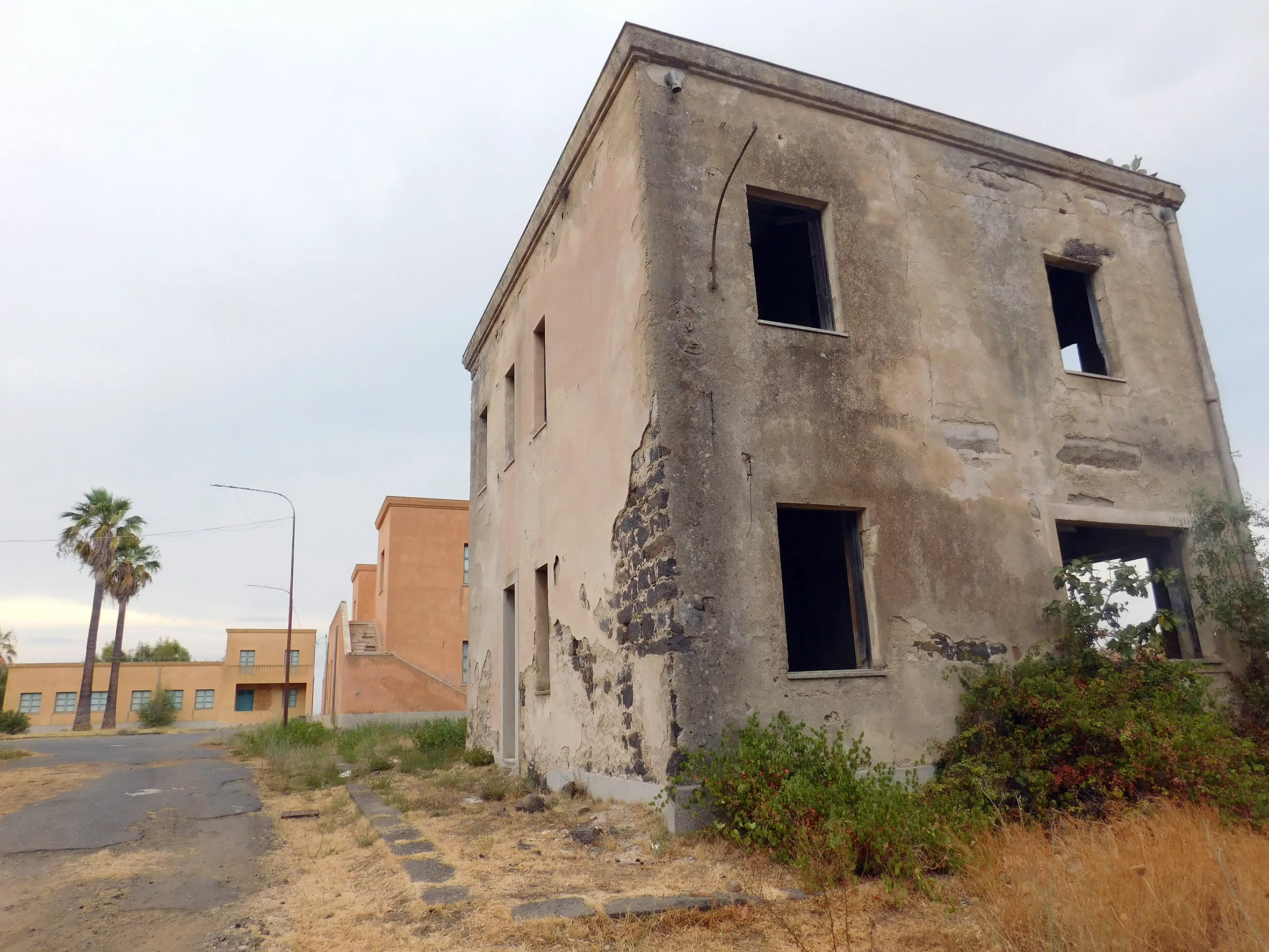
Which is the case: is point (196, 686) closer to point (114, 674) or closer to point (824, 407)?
point (114, 674)

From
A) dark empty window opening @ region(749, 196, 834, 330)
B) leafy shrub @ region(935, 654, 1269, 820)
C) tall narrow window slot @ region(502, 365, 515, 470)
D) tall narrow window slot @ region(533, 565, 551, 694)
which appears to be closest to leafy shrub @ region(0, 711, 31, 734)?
tall narrow window slot @ region(502, 365, 515, 470)

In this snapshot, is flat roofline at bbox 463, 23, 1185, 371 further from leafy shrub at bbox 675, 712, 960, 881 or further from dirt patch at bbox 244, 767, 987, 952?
dirt patch at bbox 244, 767, 987, 952

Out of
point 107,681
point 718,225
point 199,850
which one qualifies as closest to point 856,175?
point 718,225

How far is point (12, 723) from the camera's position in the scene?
32.6 metres

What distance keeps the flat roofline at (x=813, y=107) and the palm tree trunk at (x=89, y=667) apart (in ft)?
93.4

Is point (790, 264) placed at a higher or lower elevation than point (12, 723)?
higher

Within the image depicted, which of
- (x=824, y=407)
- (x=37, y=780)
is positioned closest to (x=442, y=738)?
(x=37, y=780)

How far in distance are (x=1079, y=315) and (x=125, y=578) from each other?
33.9 meters

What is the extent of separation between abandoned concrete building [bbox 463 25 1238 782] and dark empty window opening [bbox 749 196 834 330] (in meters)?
0.06

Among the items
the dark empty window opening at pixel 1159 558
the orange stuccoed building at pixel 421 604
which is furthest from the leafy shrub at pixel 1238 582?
the orange stuccoed building at pixel 421 604

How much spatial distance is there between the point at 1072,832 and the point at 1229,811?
108cm

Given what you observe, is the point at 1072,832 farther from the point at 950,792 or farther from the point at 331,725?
the point at 331,725

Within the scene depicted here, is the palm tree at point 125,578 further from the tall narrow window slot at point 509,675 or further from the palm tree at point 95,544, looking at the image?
the tall narrow window slot at point 509,675

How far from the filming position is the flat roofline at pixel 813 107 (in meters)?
7.80
